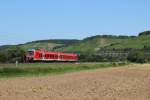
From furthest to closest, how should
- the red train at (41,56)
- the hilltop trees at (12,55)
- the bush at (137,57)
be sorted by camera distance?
the bush at (137,57)
the hilltop trees at (12,55)
the red train at (41,56)

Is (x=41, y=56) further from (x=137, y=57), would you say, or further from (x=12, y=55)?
(x=137, y=57)

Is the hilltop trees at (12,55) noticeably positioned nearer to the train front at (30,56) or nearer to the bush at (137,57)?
the train front at (30,56)

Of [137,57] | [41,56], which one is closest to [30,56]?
[41,56]

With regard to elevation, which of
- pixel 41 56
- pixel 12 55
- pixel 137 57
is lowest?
pixel 137 57

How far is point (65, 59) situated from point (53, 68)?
37943mm

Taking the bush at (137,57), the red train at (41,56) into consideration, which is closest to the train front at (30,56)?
the red train at (41,56)

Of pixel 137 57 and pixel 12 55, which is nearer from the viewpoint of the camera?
pixel 12 55

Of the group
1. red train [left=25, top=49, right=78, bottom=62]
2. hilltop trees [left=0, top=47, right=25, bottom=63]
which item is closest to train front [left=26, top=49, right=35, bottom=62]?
→ red train [left=25, top=49, right=78, bottom=62]

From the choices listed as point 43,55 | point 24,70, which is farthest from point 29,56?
point 24,70

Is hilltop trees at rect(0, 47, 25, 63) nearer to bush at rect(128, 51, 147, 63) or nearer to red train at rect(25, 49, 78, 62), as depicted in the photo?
red train at rect(25, 49, 78, 62)

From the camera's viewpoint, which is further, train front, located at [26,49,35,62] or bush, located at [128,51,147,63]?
bush, located at [128,51,147,63]

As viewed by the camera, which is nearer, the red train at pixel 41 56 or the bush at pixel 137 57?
the red train at pixel 41 56

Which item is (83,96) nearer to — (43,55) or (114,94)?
(114,94)

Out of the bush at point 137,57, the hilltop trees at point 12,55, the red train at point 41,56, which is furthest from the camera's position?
the bush at point 137,57
